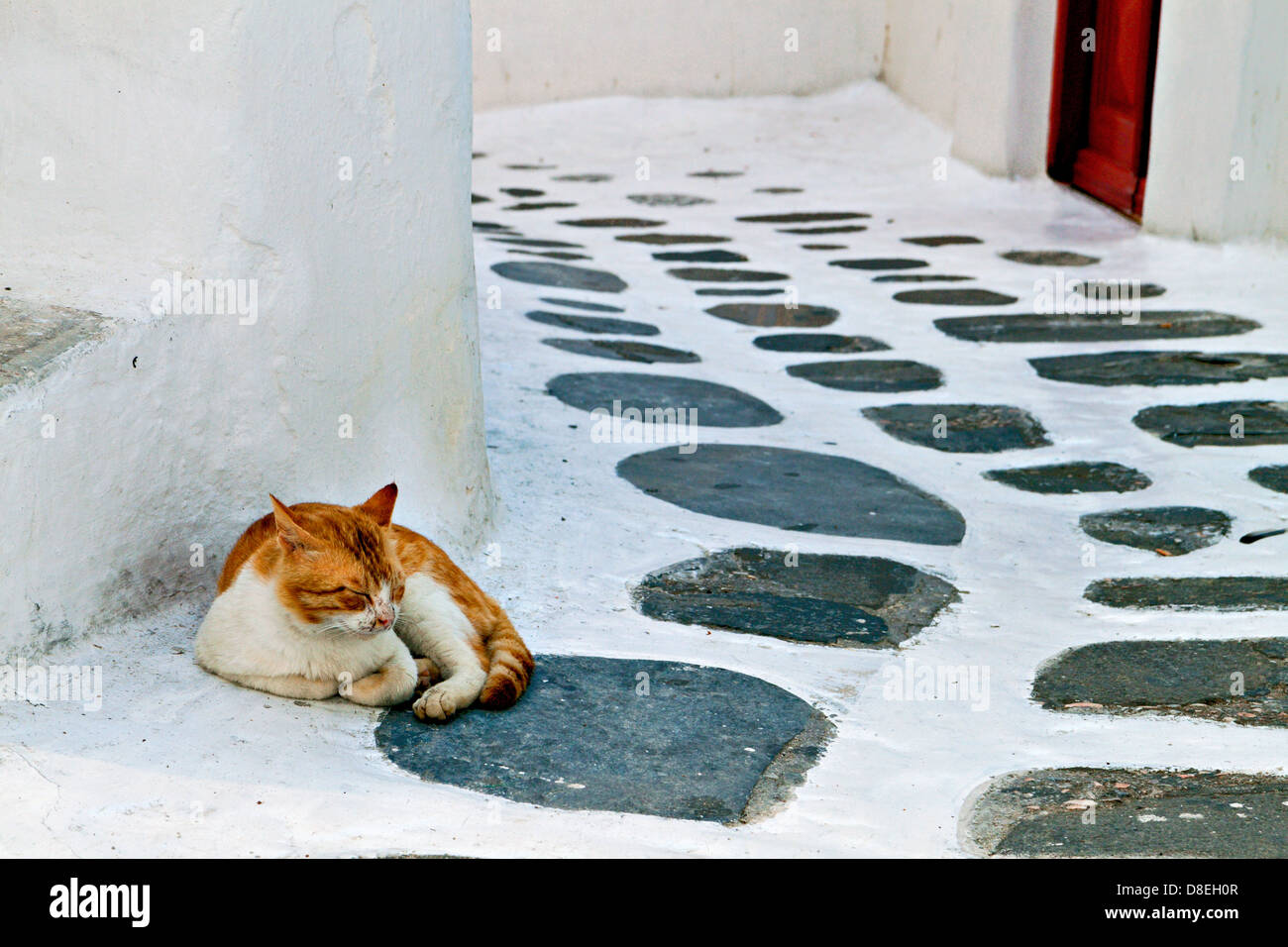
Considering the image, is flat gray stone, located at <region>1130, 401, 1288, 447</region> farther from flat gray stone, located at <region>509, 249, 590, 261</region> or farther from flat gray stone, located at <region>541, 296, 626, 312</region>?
flat gray stone, located at <region>509, 249, 590, 261</region>

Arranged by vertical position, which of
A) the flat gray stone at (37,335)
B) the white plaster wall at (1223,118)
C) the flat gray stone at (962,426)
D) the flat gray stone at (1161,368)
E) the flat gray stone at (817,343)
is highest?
the white plaster wall at (1223,118)

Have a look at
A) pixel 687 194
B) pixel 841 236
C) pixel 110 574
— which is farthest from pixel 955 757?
pixel 687 194

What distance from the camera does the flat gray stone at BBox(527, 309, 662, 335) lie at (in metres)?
5.92

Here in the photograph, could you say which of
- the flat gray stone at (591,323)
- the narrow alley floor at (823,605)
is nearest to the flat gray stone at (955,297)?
the narrow alley floor at (823,605)

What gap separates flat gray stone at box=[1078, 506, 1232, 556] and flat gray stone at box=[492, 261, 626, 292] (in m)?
3.36

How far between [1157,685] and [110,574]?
82.8 inches

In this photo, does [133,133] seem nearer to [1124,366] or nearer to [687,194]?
[1124,366]

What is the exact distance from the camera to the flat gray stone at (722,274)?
7254 millimetres

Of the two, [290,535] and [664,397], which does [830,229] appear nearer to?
[664,397]

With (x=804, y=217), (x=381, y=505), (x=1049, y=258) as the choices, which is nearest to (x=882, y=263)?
(x=1049, y=258)

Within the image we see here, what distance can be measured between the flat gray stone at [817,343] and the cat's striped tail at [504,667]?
3.19 meters

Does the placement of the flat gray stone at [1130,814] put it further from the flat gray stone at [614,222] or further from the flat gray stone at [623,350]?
the flat gray stone at [614,222]

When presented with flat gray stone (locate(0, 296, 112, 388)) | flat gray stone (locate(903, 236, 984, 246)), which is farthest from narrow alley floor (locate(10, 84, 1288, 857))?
flat gray stone (locate(903, 236, 984, 246))

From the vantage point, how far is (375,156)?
10.3 feet
